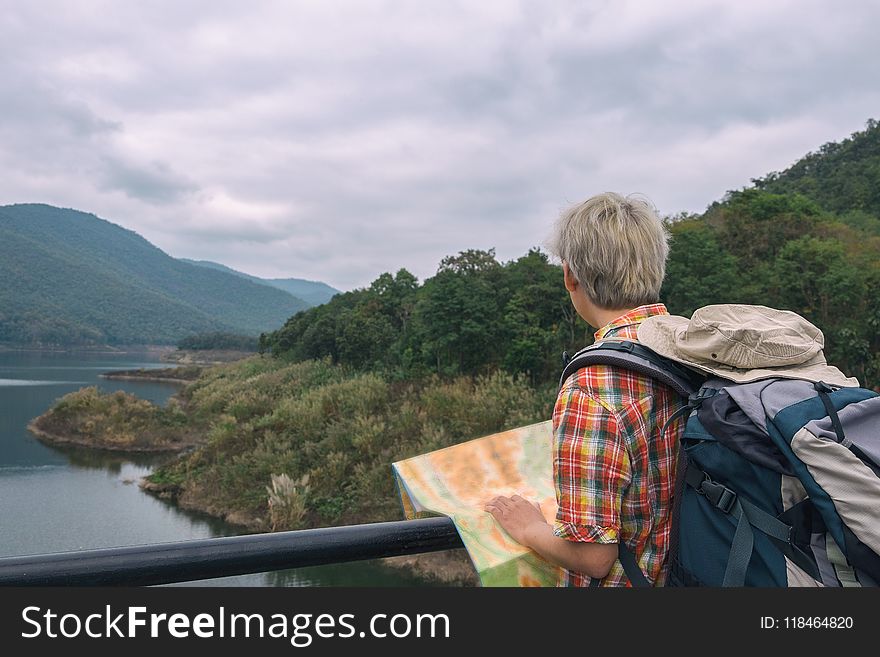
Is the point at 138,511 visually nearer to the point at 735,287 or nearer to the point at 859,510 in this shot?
the point at 735,287

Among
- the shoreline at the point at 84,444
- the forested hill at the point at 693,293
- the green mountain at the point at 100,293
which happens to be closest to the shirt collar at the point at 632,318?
the forested hill at the point at 693,293

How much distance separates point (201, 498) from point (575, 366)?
57.9ft

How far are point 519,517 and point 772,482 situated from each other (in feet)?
1.38

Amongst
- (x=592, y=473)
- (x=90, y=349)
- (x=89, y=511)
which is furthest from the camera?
(x=90, y=349)

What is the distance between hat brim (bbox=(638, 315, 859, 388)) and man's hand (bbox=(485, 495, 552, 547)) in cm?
35

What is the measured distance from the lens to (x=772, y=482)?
886 mm

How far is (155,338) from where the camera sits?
9094 centimetres

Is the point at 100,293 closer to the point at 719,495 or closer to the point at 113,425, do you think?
the point at 113,425

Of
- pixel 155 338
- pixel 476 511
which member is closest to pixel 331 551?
pixel 476 511

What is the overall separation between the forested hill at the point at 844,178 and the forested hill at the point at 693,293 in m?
0.26


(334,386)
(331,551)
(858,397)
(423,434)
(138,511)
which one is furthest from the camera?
(334,386)

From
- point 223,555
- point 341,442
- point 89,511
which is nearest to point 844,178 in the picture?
point 341,442

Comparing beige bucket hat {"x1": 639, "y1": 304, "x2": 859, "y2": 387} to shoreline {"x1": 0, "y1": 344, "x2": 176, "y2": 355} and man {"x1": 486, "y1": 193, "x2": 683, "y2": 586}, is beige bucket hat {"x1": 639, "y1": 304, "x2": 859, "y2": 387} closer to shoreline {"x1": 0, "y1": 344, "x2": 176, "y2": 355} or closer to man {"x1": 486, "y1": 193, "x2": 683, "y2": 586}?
man {"x1": 486, "y1": 193, "x2": 683, "y2": 586}

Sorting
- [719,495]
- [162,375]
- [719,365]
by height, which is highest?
[719,365]
